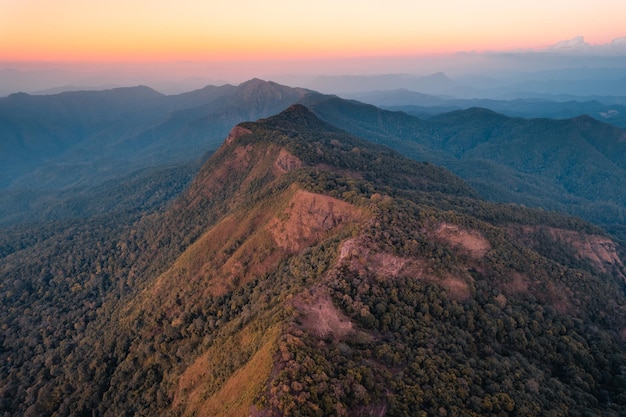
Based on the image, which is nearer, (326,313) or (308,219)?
(326,313)

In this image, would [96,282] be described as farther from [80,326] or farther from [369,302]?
[369,302]

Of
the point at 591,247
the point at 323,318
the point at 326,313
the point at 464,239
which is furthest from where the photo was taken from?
the point at 591,247

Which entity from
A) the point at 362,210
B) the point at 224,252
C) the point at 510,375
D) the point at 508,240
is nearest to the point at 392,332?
the point at 510,375

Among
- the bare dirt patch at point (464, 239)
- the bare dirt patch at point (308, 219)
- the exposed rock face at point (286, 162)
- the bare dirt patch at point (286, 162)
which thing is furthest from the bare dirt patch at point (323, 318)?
the exposed rock face at point (286, 162)

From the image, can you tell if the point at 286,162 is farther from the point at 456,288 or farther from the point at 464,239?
the point at 456,288

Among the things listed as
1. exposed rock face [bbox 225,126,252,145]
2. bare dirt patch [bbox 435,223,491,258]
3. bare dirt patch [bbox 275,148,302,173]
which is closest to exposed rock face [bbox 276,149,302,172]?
bare dirt patch [bbox 275,148,302,173]

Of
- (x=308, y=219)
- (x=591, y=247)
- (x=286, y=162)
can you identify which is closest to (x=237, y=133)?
(x=286, y=162)

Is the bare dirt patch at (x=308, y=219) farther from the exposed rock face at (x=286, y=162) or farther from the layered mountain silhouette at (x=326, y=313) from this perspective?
the exposed rock face at (x=286, y=162)

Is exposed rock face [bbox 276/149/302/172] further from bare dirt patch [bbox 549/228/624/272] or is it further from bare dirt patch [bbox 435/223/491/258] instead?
bare dirt patch [bbox 549/228/624/272]
